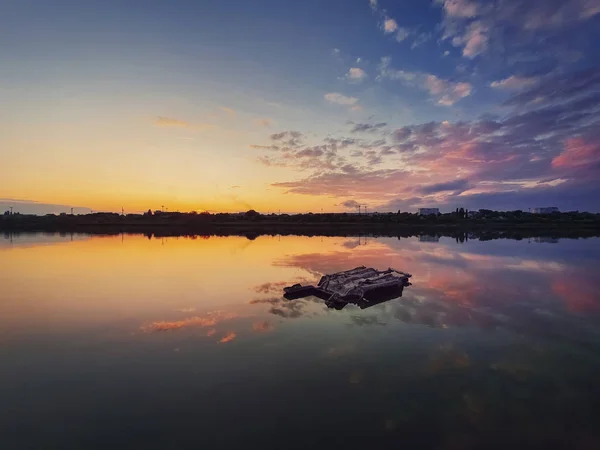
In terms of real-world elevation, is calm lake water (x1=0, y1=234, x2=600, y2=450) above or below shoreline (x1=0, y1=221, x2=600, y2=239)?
below

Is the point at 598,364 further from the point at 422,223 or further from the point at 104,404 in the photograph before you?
the point at 422,223

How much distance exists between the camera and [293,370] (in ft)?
44.5

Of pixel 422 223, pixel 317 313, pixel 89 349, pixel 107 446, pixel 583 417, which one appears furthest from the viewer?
pixel 422 223

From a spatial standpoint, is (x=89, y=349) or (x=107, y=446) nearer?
(x=107, y=446)

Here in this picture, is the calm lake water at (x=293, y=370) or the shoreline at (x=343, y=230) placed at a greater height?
the shoreline at (x=343, y=230)

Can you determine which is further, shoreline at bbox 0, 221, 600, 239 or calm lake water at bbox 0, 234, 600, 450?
shoreline at bbox 0, 221, 600, 239

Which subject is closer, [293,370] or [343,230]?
[293,370]

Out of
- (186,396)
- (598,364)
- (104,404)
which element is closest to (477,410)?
(598,364)

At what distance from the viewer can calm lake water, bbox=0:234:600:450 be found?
9695 mm

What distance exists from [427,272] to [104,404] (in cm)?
3479

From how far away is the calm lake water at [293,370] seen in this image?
970 centimetres

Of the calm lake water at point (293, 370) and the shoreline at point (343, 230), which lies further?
the shoreline at point (343, 230)

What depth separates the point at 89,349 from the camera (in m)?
15.8

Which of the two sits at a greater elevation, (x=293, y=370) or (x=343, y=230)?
(x=343, y=230)
